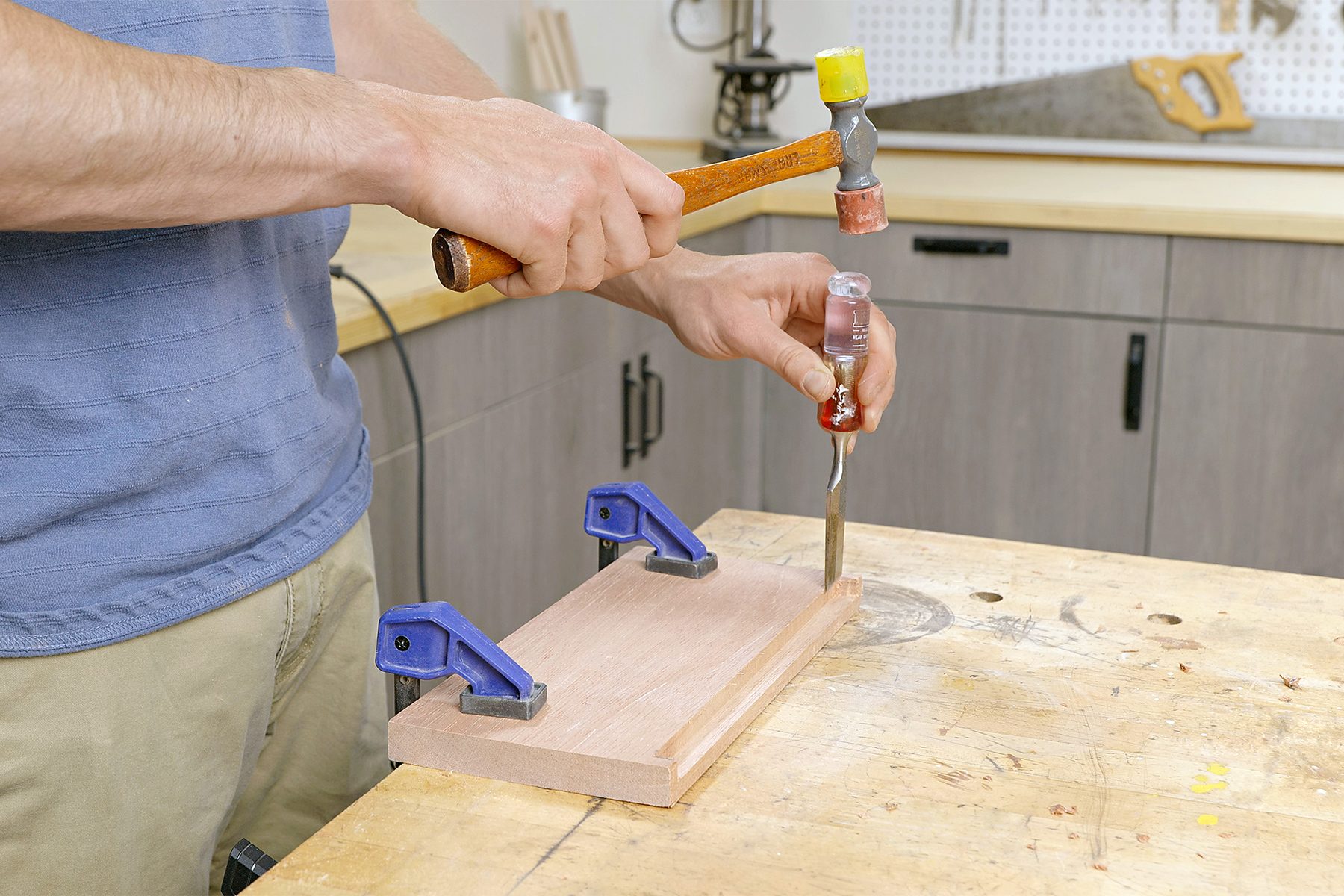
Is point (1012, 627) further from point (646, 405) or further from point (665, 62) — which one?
point (665, 62)

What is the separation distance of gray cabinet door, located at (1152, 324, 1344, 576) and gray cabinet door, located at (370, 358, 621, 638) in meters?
1.04

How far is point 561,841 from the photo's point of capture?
67cm

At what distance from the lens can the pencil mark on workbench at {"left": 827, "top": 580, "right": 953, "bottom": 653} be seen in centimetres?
93

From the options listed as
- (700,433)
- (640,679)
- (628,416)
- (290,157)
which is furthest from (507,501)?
(290,157)

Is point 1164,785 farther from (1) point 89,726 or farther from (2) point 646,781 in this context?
(1) point 89,726

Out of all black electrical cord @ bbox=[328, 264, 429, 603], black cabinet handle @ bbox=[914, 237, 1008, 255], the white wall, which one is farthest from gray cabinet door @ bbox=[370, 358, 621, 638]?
the white wall

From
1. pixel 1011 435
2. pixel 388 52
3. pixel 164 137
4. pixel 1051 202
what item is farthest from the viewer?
pixel 1011 435

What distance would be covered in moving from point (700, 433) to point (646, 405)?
0.31 m

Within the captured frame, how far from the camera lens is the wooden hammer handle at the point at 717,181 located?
2.53ft

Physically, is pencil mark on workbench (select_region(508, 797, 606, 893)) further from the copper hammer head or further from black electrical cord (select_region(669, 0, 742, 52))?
black electrical cord (select_region(669, 0, 742, 52))

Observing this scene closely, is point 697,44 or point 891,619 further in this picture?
point 697,44

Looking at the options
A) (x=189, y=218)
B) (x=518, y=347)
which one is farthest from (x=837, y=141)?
(x=518, y=347)

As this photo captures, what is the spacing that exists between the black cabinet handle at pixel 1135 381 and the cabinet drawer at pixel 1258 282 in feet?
0.30

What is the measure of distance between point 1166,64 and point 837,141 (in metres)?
2.13
